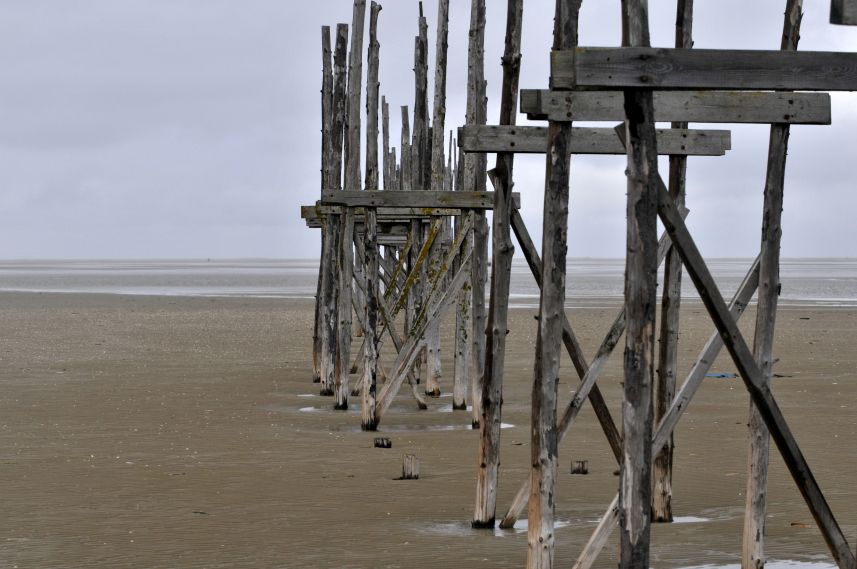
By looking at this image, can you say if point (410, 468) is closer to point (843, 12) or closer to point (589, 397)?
point (589, 397)

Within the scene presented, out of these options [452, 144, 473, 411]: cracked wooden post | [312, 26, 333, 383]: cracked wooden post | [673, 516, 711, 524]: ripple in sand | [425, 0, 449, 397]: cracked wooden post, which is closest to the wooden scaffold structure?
[673, 516, 711, 524]: ripple in sand

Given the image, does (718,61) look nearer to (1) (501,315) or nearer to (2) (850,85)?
(2) (850,85)

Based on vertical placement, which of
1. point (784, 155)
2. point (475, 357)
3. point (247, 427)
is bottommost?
point (247, 427)

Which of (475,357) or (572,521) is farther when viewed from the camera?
(475,357)

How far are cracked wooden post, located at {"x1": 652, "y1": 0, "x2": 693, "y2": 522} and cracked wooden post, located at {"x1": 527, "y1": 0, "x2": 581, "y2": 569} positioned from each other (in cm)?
136

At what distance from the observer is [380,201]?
1338cm

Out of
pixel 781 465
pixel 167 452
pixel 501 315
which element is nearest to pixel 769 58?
pixel 501 315

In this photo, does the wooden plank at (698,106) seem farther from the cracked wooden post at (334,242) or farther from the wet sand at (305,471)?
the cracked wooden post at (334,242)

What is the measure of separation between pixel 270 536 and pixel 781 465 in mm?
4469

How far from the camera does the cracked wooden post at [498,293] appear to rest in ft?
27.1

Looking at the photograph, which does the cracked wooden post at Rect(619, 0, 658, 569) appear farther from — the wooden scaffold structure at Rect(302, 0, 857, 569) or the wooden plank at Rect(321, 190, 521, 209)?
the wooden plank at Rect(321, 190, 521, 209)

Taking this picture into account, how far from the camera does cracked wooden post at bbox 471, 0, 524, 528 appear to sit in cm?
826

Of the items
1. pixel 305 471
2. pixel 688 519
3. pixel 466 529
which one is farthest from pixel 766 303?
pixel 305 471

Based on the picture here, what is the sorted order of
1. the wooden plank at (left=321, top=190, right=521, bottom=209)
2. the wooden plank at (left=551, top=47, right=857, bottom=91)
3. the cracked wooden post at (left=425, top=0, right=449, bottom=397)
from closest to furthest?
Answer: the wooden plank at (left=551, top=47, right=857, bottom=91) → the wooden plank at (left=321, top=190, right=521, bottom=209) → the cracked wooden post at (left=425, top=0, right=449, bottom=397)
